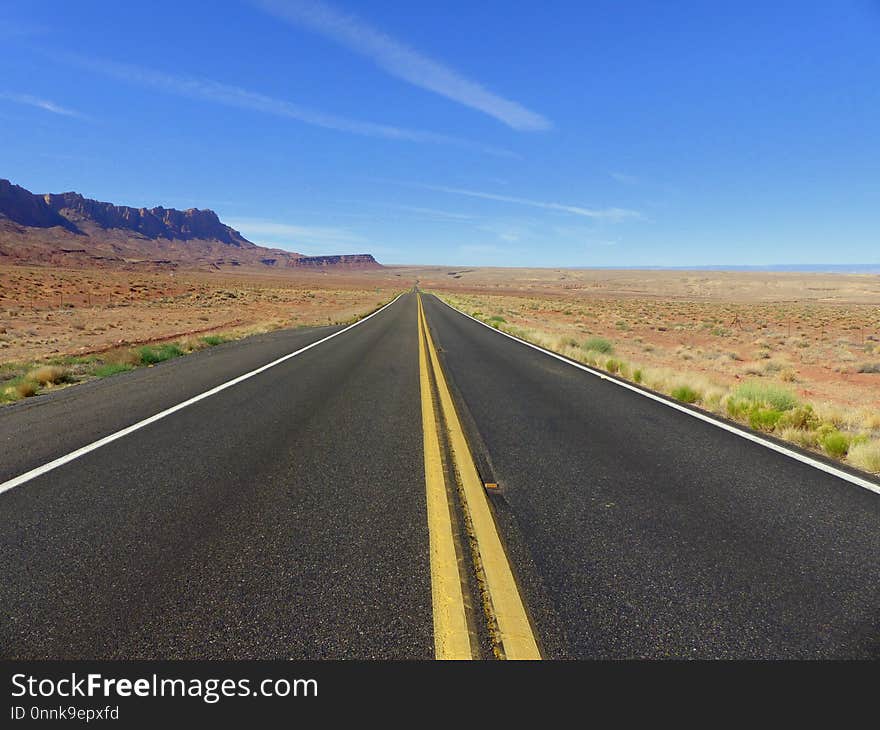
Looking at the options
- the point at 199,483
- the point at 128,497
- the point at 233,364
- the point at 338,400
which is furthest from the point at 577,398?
the point at 233,364

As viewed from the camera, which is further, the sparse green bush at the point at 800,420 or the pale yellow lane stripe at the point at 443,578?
the sparse green bush at the point at 800,420

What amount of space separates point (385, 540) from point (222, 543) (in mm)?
1098

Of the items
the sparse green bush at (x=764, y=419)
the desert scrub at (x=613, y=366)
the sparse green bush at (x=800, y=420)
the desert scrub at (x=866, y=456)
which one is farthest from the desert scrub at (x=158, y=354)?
the desert scrub at (x=866, y=456)

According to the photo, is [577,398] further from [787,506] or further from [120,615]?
[120,615]

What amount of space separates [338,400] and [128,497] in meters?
4.13

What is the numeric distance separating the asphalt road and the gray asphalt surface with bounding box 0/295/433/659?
0.05 feet

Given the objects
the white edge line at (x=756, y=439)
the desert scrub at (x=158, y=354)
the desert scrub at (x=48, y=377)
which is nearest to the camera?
the white edge line at (x=756, y=439)

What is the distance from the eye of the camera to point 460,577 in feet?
9.36

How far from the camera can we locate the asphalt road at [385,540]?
238cm

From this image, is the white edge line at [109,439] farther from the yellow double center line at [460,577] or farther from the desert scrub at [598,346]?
the desert scrub at [598,346]

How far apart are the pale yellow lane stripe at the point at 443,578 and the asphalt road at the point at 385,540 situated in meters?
0.09

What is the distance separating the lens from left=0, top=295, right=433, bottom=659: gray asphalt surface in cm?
235

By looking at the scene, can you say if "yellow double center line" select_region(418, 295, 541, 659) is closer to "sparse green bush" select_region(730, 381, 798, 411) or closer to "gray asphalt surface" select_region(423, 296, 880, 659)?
"gray asphalt surface" select_region(423, 296, 880, 659)

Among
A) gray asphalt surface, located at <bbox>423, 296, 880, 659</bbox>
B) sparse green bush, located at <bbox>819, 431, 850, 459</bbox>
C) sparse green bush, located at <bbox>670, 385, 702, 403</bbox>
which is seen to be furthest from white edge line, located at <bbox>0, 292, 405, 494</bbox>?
sparse green bush, located at <bbox>670, 385, 702, 403</bbox>
